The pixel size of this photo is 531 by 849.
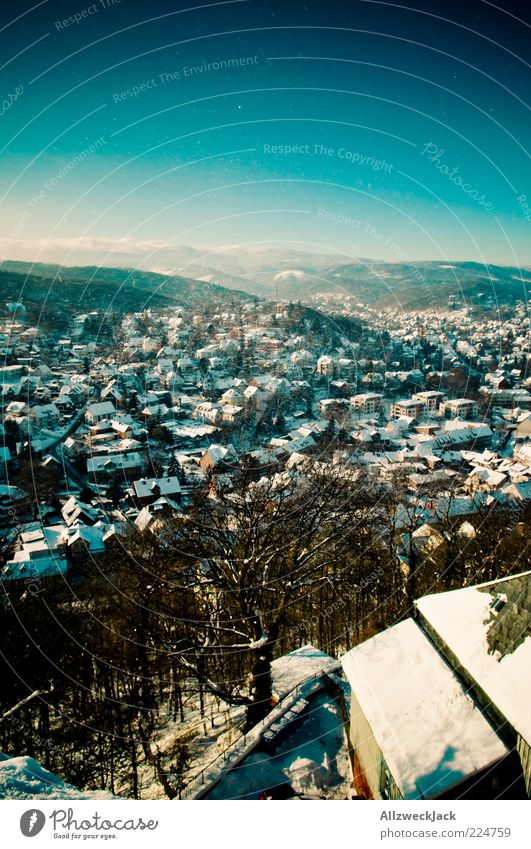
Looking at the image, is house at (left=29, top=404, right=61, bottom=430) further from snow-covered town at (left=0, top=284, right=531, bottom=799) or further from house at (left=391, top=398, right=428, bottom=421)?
house at (left=391, top=398, right=428, bottom=421)

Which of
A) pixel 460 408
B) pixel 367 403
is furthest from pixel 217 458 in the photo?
pixel 460 408

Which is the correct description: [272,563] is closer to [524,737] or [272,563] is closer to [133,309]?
[524,737]

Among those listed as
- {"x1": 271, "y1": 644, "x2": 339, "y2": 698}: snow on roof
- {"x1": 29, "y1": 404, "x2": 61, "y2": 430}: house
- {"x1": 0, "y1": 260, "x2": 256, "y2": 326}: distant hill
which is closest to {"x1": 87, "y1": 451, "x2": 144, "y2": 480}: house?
{"x1": 29, "y1": 404, "x2": 61, "y2": 430}: house

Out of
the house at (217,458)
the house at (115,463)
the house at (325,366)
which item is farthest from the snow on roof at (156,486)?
the house at (325,366)

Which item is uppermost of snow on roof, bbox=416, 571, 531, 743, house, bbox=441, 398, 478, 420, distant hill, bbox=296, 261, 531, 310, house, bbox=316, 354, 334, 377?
distant hill, bbox=296, 261, 531, 310

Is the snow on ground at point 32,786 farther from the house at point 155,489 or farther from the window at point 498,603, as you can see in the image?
the house at point 155,489

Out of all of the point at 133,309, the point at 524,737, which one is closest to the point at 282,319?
the point at 133,309

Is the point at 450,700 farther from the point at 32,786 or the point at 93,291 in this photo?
the point at 93,291
